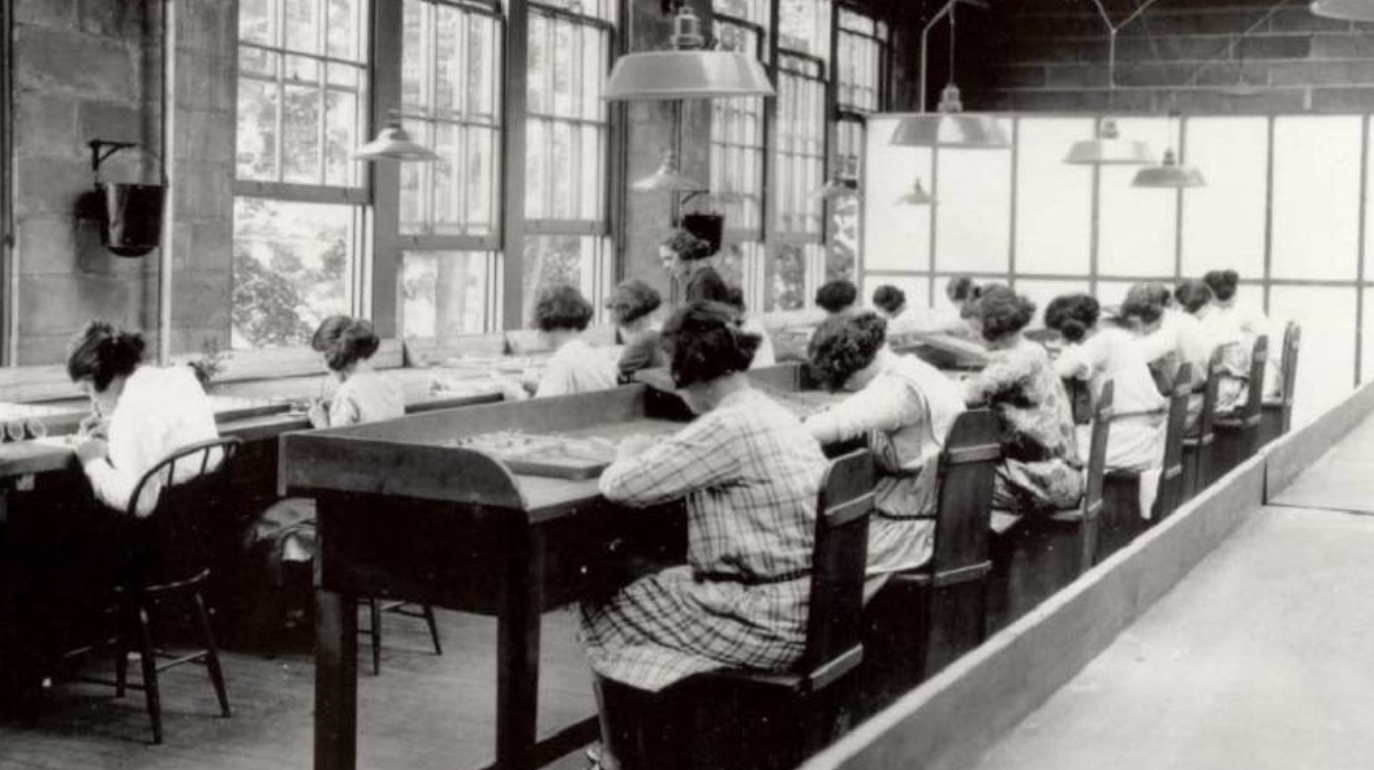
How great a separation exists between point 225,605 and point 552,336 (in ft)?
4.82

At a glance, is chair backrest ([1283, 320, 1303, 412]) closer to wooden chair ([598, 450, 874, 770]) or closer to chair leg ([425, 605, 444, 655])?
chair leg ([425, 605, 444, 655])

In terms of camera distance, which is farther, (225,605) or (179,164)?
(179,164)

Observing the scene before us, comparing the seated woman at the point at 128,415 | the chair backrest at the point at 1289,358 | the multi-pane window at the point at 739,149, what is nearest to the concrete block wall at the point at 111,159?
the seated woman at the point at 128,415

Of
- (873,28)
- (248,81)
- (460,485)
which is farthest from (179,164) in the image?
(873,28)

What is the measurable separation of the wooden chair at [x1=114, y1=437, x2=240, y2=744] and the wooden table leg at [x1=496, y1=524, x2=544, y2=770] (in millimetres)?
1392

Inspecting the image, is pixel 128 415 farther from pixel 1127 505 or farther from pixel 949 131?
pixel 949 131

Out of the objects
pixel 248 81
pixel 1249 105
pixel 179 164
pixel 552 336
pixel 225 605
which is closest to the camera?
pixel 225 605

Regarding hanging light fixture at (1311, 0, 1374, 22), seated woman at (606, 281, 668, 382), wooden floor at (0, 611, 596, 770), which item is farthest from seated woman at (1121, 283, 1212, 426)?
hanging light fixture at (1311, 0, 1374, 22)

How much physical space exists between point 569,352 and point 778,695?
267cm

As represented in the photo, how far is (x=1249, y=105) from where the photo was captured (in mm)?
13453

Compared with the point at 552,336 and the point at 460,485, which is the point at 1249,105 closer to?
the point at 552,336

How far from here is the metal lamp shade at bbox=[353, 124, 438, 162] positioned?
21.1 feet

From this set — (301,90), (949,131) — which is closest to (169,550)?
(301,90)

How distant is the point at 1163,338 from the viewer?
305 inches
